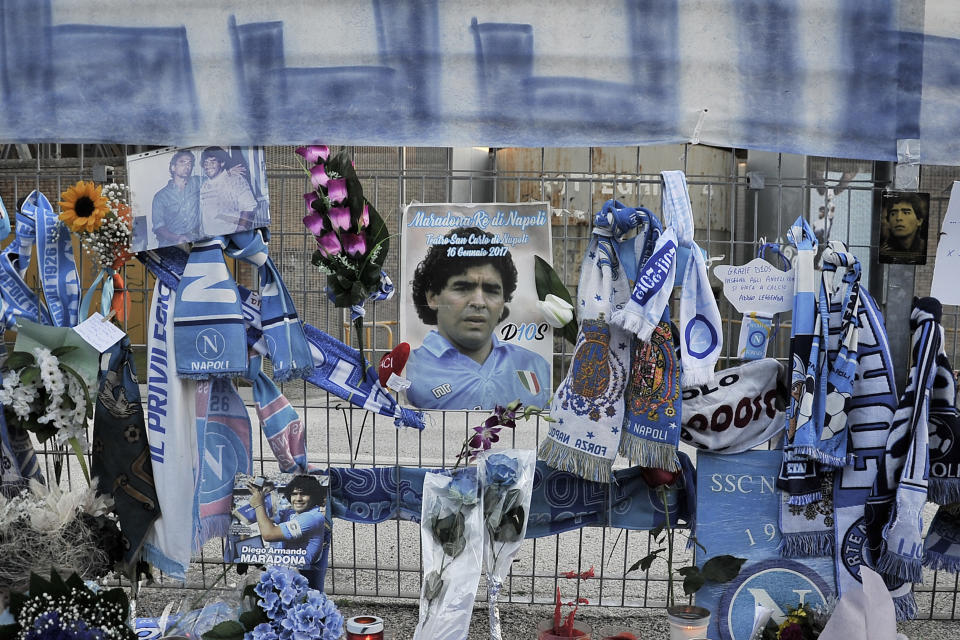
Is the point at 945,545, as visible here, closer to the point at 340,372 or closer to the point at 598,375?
the point at 598,375

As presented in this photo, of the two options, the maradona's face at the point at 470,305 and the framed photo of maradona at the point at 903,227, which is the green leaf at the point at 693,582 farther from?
the framed photo of maradona at the point at 903,227

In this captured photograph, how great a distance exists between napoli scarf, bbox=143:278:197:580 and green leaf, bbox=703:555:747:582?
5.67ft

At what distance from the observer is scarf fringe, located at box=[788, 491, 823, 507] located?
3.16 meters

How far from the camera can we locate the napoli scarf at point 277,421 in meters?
3.29

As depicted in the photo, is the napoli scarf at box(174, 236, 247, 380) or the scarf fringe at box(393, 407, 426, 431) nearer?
the napoli scarf at box(174, 236, 247, 380)

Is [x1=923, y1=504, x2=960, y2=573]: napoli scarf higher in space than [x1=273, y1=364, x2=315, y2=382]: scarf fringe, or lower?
lower

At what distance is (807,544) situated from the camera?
320 cm

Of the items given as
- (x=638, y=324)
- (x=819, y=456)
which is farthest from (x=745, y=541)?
(x=638, y=324)

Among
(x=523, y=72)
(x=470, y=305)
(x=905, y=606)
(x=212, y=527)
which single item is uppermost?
(x=523, y=72)

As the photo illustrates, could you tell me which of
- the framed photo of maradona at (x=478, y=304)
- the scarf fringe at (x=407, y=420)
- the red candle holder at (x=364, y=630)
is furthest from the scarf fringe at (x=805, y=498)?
the red candle holder at (x=364, y=630)

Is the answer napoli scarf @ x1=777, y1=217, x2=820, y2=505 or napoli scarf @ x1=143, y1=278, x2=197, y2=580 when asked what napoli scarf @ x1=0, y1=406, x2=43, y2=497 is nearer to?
napoli scarf @ x1=143, y1=278, x2=197, y2=580

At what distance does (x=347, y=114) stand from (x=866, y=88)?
65.5 inches

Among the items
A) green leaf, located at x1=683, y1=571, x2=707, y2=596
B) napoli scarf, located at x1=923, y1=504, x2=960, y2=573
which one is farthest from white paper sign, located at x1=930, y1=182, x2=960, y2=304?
green leaf, located at x1=683, y1=571, x2=707, y2=596

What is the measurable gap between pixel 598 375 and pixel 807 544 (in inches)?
34.8
